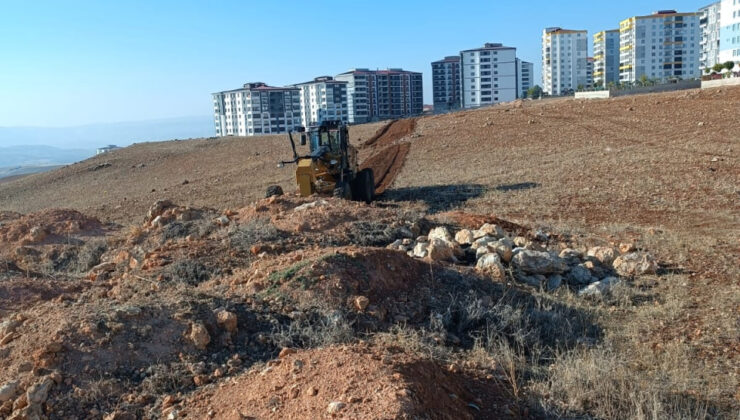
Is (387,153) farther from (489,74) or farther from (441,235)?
(489,74)

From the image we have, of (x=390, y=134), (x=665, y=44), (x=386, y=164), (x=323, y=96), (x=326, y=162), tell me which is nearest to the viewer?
(x=326, y=162)

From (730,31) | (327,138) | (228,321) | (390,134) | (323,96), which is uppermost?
(730,31)

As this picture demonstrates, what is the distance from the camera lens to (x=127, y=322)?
5820 mm

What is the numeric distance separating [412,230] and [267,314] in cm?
516

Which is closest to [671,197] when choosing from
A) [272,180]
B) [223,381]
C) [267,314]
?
[267,314]

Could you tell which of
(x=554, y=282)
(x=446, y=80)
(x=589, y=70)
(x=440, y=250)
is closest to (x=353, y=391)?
(x=440, y=250)

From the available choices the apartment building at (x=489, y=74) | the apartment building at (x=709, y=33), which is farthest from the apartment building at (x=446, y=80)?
the apartment building at (x=709, y=33)

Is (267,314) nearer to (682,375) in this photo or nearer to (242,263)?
(242,263)

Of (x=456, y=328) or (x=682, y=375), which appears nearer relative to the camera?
(x=682, y=375)

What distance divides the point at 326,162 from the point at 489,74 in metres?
99.3

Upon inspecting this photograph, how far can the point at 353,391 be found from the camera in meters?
4.38

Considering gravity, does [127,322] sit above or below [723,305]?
above

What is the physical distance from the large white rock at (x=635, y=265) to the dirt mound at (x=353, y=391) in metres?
4.79

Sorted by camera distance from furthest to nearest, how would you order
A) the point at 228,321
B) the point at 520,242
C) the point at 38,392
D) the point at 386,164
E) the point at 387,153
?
the point at 387,153
the point at 386,164
the point at 520,242
the point at 228,321
the point at 38,392
